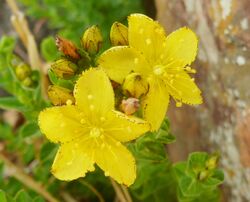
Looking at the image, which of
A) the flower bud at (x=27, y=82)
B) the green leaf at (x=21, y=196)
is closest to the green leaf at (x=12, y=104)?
the flower bud at (x=27, y=82)

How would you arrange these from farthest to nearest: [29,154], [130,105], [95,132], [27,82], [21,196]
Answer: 1. [29,154]
2. [27,82]
3. [21,196]
4. [95,132]
5. [130,105]

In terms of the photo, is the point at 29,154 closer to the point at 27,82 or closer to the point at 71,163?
the point at 27,82

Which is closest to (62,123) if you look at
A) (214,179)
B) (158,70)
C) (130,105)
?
(130,105)

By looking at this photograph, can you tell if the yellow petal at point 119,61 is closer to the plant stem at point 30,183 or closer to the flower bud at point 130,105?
the flower bud at point 130,105

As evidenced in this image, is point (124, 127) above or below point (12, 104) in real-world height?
above

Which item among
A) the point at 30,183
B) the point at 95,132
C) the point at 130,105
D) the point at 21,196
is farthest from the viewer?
the point at 30,183

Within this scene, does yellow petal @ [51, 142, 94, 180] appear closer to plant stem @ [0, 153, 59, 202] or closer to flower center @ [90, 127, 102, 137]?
flower center @ [90, 127, 102, 137]
